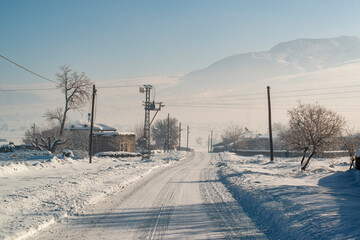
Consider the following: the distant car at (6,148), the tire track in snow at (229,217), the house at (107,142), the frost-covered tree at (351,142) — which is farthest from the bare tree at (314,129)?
the distant car at (6,148)

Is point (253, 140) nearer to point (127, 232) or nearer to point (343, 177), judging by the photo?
point (343, 177)

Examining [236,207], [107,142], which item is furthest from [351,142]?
[107,142]

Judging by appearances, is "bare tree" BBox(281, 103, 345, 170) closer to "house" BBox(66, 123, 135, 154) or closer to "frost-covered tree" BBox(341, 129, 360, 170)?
"frost-covered tree" BBox(341, 129, 360, 170)

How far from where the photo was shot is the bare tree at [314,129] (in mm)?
21812

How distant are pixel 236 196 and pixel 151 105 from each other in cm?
3117

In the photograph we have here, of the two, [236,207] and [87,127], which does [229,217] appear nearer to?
[236,207]

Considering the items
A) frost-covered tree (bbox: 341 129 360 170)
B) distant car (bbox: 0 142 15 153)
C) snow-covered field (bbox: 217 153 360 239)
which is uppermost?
frost-covered tree (bbox: 341 129 360 170)

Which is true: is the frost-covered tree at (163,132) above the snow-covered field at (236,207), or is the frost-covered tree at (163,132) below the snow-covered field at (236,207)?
above

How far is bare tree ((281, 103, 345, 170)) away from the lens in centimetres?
2181

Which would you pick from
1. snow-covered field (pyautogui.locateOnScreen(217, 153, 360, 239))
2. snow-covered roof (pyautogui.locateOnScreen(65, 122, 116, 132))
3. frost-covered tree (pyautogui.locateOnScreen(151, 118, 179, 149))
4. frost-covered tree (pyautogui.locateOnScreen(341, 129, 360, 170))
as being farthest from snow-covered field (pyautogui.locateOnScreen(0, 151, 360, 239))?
frost-covered tree (pyautogui.locateOnScreen(151, 118, 179, 149))

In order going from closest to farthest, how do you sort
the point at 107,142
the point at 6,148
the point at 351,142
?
the point at 351,142
the point at 107,142
the point at 6,148

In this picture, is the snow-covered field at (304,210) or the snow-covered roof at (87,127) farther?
the snow-covered roof at (87,127)

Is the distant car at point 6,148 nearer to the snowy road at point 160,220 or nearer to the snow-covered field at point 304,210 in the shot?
the snowy road at point 160,220

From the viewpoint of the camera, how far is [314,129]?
885 inches
